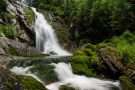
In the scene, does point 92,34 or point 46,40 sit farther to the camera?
point 46,40

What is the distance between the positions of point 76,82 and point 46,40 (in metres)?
18.8

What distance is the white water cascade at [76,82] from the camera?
20.6 m

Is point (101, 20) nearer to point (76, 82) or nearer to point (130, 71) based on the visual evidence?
point (130, 71)

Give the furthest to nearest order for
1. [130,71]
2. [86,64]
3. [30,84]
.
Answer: [86,64] → [130,71] → [30,84]

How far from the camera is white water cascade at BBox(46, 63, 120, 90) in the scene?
2061 centimetres

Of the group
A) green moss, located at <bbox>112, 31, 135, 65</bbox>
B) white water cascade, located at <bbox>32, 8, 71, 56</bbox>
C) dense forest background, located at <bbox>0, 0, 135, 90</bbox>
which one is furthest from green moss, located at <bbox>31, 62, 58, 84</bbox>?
white water cascade, located at <bbox>32, 8, 71, 56</bbox>

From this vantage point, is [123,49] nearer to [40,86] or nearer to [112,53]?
[112,53]

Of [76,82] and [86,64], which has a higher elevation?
[86,64]

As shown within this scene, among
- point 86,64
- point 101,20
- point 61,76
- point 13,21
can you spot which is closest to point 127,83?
point 61,76

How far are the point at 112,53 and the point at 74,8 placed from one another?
23.4 meters

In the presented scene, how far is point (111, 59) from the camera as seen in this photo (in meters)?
25.1

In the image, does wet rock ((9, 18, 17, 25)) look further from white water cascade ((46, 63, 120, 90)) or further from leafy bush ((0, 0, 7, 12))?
white water cascade ((46, 63, 120, 90))

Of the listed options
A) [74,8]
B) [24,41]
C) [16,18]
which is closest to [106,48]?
[24,41]

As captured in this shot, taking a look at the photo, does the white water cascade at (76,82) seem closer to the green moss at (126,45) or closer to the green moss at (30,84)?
the green moss at (126,45)
